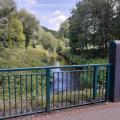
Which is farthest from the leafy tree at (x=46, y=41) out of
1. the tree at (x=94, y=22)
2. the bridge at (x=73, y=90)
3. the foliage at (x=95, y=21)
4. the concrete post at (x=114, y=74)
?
the concrete post at (x=114, y=74)

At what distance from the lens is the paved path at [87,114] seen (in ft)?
16.5

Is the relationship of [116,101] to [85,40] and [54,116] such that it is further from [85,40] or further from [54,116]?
[85,40]

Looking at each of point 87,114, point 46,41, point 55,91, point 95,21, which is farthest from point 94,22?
point 87,114

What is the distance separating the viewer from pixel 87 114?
17.1 feet

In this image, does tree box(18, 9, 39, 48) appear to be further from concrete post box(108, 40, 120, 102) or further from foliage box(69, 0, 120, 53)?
concrete post box(108, 40, 120, 102)

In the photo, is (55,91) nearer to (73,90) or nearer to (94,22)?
(73,90)


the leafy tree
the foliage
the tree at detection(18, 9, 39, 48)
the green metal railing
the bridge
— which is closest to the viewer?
the green metal railing

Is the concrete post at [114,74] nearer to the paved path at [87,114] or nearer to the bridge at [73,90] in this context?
the bridge at [73,90]

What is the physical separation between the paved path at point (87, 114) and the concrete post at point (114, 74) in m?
0.37

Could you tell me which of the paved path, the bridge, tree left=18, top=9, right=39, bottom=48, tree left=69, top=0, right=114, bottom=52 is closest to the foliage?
tree left=69, top=0, right=114, bottom=52

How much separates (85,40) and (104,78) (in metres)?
27.2

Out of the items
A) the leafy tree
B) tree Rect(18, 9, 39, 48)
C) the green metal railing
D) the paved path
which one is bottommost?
the paved path

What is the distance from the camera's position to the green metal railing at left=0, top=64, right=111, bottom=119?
17.0 feet

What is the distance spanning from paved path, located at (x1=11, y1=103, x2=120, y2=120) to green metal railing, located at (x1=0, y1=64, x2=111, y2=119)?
144mm
